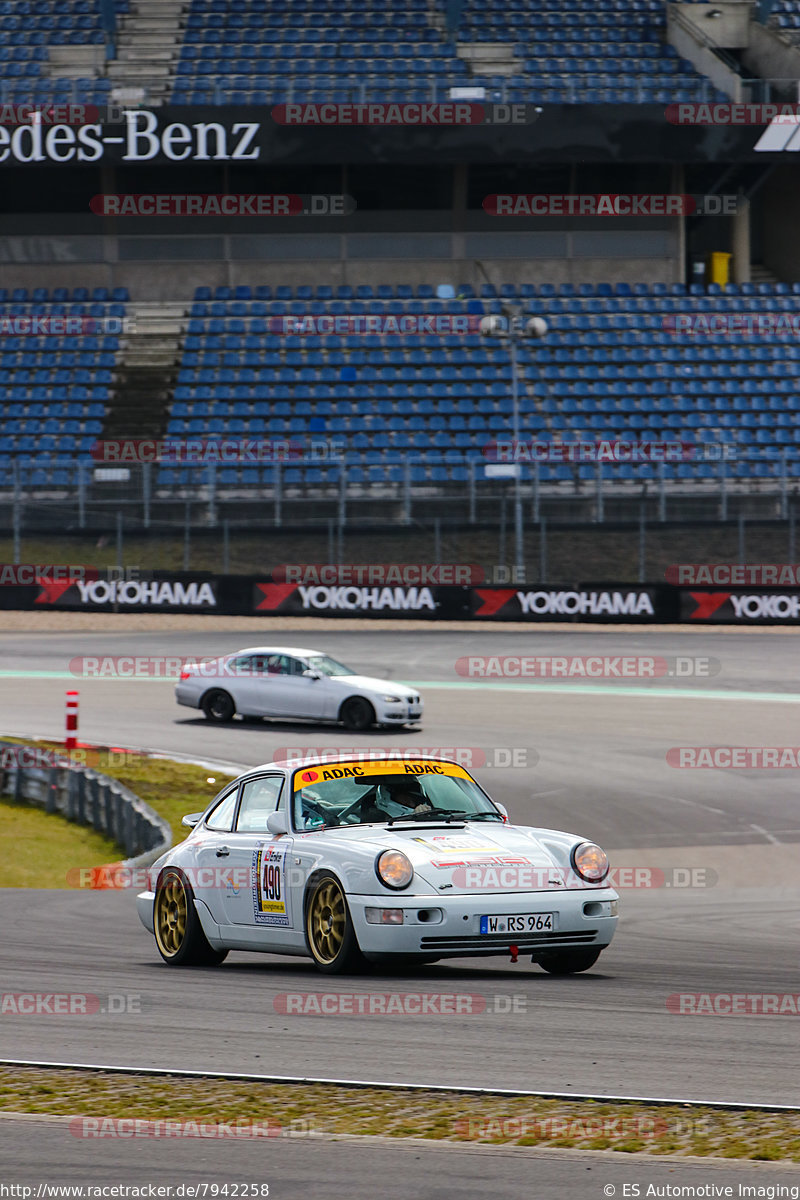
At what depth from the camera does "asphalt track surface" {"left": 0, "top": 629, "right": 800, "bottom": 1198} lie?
623cm

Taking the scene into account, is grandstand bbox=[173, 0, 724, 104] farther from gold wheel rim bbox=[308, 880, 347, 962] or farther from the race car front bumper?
the race car front bumper

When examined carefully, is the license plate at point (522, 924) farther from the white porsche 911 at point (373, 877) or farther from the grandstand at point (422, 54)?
the grandstand at point (422, 54)

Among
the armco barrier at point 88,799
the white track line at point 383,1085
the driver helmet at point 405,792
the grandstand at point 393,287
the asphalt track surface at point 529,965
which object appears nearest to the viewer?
the white track line at point 383,1085

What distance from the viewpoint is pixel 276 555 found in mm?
36281

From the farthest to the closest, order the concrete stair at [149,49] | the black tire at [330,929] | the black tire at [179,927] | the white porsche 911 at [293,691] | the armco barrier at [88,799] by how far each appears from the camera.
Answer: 1. the concrete stair at [149,49]
2. the white porsche 911 at [293,691]
3. the armco barrier at [88,799]
4. the black tire at [179,927]
5. the black tire at [330,929]

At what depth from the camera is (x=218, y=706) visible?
24.5 metres

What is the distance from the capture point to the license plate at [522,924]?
26.7 feet

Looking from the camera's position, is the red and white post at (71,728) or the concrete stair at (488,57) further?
the concrete stair at (488,57)

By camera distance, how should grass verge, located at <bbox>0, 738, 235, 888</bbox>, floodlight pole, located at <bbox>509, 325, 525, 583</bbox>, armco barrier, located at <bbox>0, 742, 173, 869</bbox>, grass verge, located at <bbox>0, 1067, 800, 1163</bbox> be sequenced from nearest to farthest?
grass verge, located at <bbox>0, 1067, 800, 1163</bbox>
armco barrier, located at <bbox>0, 742, 173, 869</bbox>
grass verge, located at <bbox>0, 738, 235, 888</bbox>
floodlight pole, located at <bbox>509, 325, 525, 583</bbox>

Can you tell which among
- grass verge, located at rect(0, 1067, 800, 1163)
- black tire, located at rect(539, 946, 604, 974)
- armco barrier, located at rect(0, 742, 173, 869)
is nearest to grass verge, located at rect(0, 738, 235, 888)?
armco barrier, located at rect(0, 742, 173, 869)

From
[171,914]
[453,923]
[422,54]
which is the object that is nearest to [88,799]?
[171,914]

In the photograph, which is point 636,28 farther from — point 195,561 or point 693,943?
point 693,943

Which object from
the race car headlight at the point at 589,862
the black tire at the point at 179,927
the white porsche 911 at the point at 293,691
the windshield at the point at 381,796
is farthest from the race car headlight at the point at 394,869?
the white porsche 911 at the point at 293,691

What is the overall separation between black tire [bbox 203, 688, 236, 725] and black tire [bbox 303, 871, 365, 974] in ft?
51.8
